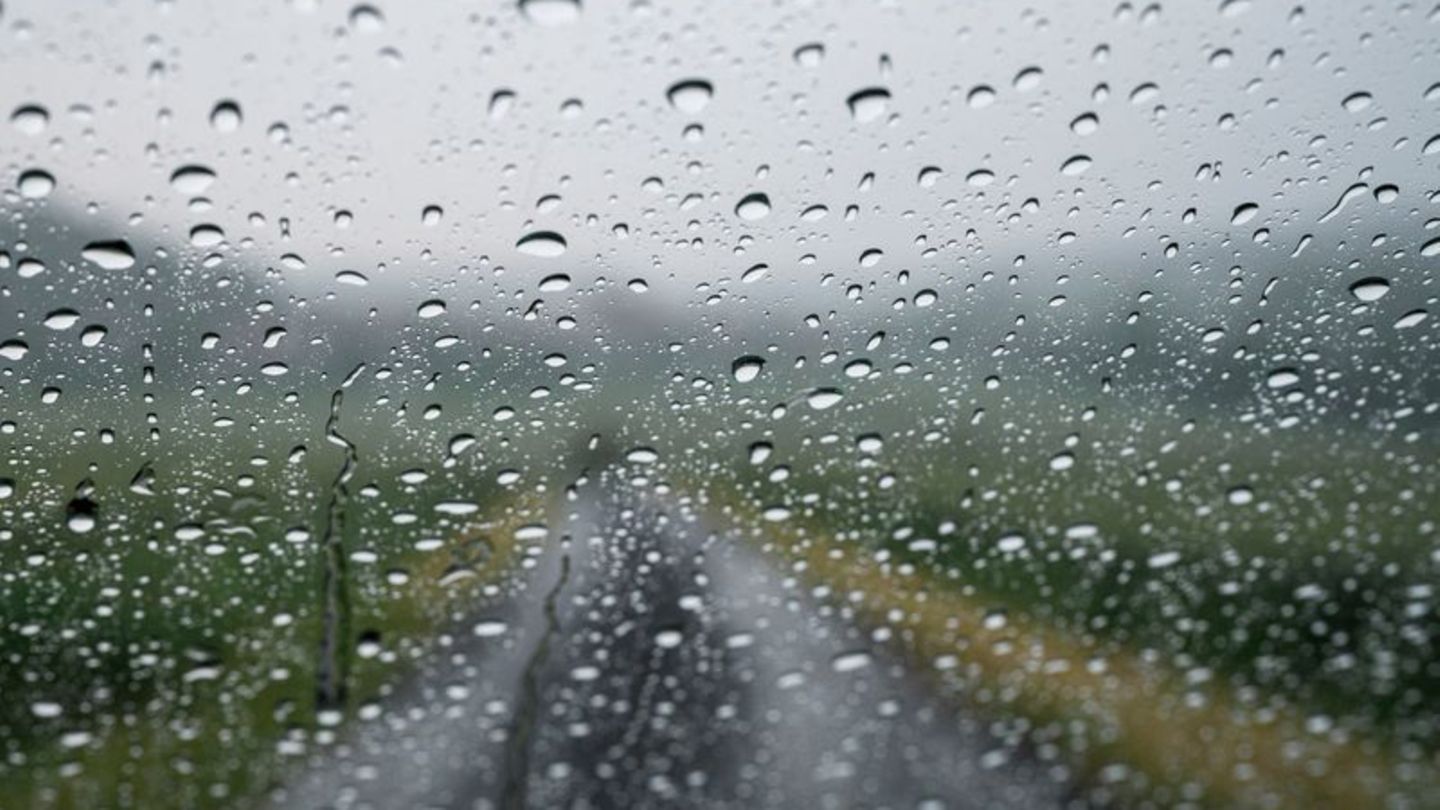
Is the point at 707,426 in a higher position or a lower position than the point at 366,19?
lower

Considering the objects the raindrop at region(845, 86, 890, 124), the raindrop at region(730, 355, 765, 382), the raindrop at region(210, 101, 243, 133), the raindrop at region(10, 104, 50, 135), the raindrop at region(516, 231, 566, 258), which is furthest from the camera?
the raindrop at region(730, 355, 765, 382)

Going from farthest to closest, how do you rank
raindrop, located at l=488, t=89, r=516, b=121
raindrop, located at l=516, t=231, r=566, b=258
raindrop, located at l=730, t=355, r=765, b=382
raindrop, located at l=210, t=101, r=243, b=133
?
1. raindrop, located at l=730, t=355, r=765, b=382
2. raindrop, located at l=516, t=231, r=566, b=258
3. raindrop, located at l=488, t=89, r=516, b=121
4. raindrop, located at l=210, t=101, r=243, b=133

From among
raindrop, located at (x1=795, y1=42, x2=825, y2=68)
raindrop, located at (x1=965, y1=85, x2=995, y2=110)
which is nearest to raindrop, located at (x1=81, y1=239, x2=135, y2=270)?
raindrop, located at (x1=795, y1=42, x2=825, y2=68)

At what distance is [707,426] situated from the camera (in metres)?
2.69

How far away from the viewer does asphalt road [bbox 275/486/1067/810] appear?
1653 millimetres

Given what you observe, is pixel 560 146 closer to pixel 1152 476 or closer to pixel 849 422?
pixel 849 422

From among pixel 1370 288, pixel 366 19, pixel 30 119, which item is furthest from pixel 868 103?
pixel 30 119

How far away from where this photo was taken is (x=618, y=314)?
2.79 m

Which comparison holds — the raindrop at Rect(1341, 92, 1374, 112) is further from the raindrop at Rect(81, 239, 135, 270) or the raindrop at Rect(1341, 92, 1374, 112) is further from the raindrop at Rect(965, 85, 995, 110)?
the raindrop at Rect(81, 239, 135, 270)

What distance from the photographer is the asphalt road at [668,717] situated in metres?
1.65

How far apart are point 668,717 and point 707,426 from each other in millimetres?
970

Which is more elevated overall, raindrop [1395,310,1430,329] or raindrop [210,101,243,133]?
raindrop [210,101,243,133]

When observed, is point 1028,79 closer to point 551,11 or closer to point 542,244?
point 551,11

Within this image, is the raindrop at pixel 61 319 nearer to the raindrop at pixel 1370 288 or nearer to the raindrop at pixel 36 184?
the raindrop at pixel 36 184
